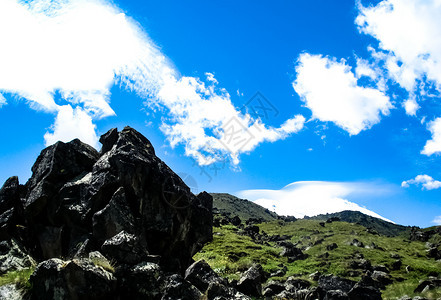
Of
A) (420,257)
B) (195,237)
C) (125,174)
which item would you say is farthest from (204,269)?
(420,257)

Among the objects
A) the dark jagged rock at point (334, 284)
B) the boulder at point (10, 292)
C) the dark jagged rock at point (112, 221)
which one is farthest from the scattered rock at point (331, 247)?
the boulder at point (10, 292)

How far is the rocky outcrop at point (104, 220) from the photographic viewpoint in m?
15.9

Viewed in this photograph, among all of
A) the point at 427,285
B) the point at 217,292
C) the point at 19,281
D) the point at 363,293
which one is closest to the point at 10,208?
the point at 19,281

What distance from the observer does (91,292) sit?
14477 mm

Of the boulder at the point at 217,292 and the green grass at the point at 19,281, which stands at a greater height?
the green grass at the point at 19,281

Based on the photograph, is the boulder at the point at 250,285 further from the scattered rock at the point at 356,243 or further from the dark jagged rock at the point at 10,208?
the scattered rock at the point at 356,243

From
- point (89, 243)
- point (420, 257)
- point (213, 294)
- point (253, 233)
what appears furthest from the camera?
point (253, 233)

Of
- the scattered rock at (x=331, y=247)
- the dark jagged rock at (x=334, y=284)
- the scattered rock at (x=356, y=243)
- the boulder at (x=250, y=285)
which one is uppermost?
the scattered rock at (x=356, y=243)

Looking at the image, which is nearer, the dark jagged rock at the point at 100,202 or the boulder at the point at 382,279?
the dark jagged rock at the point at 100,202

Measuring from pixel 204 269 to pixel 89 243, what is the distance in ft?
29.0

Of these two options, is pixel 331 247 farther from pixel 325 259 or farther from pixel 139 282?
pixel 139 282

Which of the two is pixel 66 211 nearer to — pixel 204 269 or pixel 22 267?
pixel 22 267

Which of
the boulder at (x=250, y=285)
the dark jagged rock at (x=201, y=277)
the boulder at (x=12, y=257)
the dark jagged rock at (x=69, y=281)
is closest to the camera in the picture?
the dark jagged rock at (x=69, y=281)

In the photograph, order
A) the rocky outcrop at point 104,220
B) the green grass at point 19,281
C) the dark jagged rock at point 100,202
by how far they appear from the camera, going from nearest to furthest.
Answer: the green grass at point 19,281 → the rocky outcrop at point 104,220 → the dark jagged rock at point 100,202
